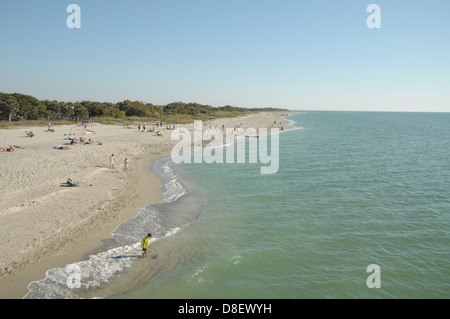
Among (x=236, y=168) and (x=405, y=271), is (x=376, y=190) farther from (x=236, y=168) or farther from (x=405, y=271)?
(x=236, y=168)

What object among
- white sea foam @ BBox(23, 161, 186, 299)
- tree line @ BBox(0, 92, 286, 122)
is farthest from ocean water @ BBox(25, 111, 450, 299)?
tree line @ BBox(0, 92, 286, 122)

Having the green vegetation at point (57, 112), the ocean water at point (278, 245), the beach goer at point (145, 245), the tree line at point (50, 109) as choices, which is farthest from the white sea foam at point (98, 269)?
the tree line at point (50, 109)

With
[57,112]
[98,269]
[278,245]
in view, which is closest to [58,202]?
[98,269]

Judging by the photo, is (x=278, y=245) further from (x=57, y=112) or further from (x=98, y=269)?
(x=57, y=112)

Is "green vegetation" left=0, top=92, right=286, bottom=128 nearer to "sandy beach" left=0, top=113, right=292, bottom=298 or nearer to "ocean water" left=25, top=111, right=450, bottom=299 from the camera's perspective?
"sandy beach" left=0, top=113, right=292, bottom=298

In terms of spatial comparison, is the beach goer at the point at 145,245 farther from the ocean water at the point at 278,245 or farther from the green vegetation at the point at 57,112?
the green vegetation at the point at 57,112

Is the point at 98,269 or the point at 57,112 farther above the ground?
the point at 57,112
